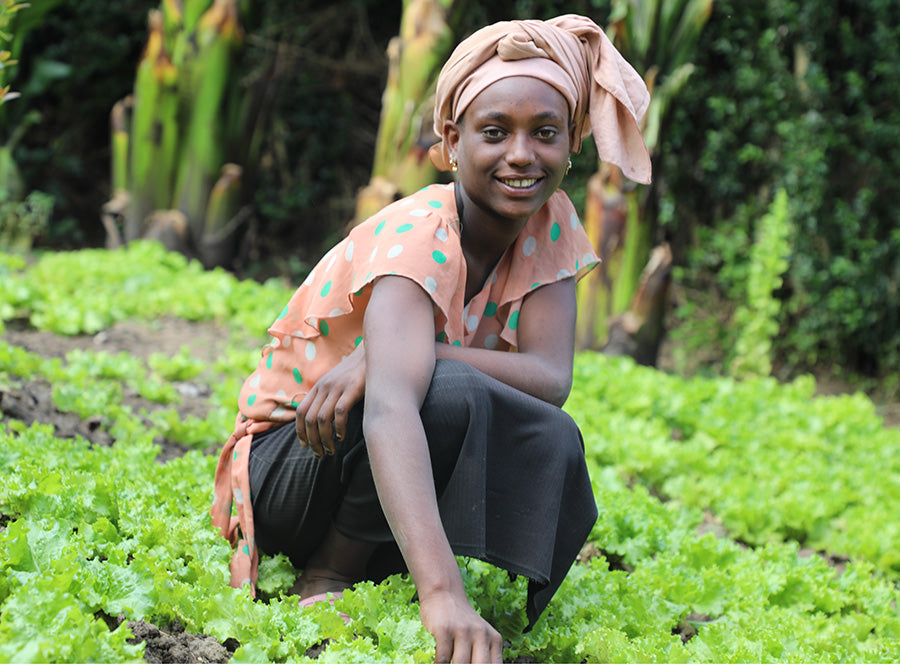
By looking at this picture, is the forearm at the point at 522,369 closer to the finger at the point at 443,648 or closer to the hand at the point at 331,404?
the hand at the point at 331,404

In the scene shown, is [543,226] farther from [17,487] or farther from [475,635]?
[17,487]

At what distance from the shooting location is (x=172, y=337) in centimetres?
493

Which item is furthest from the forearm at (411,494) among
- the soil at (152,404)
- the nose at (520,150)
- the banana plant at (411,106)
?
the banana plant at (411,106)

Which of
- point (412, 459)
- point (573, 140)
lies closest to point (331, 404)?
point (412, 459)

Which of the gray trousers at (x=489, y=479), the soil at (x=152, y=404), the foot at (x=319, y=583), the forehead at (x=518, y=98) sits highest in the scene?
the forehead at (x=518, y=98)

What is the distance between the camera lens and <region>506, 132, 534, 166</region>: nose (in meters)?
1.87

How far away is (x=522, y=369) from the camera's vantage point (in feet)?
6.41

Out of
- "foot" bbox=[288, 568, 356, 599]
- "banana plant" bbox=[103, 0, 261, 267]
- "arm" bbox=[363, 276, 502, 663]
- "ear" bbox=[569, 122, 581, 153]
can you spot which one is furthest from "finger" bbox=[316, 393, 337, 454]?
"banana plant" bbox=[103, 0, 261, 267]

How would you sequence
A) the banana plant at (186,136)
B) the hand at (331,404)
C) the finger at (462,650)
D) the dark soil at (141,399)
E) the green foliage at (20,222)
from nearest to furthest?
the finger at (462,650)
the dark soil at (141,399)
the hand at (331,404)
the banana plant at (186,136)
the green foliage at (20,222)

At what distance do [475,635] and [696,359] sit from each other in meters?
6.10

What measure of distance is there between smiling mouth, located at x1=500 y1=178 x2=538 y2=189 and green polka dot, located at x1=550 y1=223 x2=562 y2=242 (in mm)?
230

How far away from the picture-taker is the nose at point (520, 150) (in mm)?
1874

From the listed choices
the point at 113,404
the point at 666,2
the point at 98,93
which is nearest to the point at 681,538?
the point at 113,404

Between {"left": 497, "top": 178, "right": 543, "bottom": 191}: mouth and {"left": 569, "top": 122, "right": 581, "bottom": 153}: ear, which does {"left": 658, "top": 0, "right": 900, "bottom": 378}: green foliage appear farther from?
{"left": 497, "top": 178, "right": 543, "bottom": 191}: mouth
